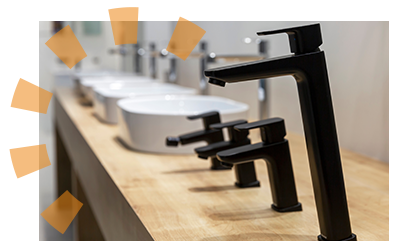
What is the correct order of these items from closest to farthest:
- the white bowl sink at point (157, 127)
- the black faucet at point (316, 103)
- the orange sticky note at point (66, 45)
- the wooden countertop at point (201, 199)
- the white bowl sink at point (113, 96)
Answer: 1. the black faucet at point (316, 103)
2. the wooden countertop at point (201, 199)
3. the white bowl sink at point (157, 127)
4. the white bowl sink at point (113, 96)
5. the orange sticky note at point (66, 45)

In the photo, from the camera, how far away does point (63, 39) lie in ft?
9.77

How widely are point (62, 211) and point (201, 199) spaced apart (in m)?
2.64

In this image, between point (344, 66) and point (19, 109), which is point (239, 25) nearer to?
point (344, 66)

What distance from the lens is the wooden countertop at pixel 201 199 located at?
1.84 feet

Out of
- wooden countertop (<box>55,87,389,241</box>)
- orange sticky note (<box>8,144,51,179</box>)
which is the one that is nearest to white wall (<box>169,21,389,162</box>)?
wooden countertop (<box>55,87,389,241</box>)

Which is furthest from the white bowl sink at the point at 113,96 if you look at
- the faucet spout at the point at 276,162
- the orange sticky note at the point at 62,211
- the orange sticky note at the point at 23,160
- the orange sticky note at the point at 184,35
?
the orange sticky note at the point at 62,211

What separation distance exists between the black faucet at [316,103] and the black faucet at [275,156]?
104 mm

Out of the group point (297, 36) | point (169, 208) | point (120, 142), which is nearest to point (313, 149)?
point (297, 36)

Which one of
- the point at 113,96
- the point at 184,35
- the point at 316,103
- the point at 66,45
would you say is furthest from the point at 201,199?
the point at 66,45

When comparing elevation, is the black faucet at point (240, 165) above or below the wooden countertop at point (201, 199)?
above

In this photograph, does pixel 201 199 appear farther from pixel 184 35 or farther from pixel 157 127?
pixel 184 35

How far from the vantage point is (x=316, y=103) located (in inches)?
18.4

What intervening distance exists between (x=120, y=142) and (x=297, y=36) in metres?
0.77

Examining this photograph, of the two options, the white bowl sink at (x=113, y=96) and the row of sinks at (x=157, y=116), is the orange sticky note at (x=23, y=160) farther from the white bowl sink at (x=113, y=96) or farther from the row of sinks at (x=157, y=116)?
the white bowl sink at (x=113, y=96)
